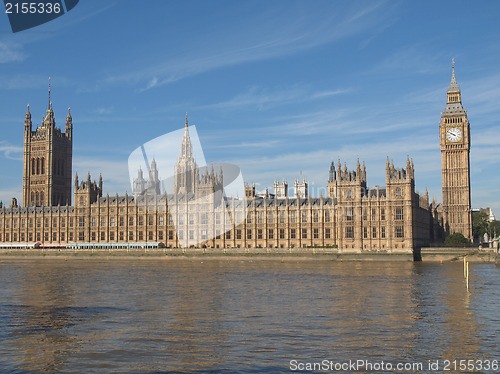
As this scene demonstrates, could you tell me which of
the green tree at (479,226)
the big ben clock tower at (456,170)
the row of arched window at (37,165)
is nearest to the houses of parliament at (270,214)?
the big ben clock tower at (456,170)

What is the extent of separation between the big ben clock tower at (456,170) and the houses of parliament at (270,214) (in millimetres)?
245

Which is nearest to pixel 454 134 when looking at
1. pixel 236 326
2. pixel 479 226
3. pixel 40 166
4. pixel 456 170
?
pixel 456 170

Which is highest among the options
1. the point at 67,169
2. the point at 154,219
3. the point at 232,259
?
the point at 67,169

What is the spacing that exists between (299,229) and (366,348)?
97617mm

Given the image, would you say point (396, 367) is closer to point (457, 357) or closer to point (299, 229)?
point (457, 357)

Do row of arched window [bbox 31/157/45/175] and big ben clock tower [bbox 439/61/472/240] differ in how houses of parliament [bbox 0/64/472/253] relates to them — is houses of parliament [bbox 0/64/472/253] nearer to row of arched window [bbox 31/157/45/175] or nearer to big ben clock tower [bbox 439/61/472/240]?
big ben clock tower [bbox 439/61/472/240]

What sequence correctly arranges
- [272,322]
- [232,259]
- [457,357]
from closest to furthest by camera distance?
[457,357]
[272,322]
[232,259]

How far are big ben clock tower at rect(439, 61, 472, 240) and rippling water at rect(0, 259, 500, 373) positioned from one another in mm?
92637

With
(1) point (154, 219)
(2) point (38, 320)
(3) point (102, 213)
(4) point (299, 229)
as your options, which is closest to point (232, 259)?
(4) point (299, 229)

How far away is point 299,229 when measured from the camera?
125125mm

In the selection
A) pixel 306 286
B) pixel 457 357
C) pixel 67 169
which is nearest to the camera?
pixel 457 357

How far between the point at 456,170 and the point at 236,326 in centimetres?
12563

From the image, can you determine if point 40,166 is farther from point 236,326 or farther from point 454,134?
point 236,326

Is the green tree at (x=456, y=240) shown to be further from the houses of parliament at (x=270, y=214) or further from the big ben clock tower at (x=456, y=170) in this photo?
the big ben clock tower at (x=456, y=170)
